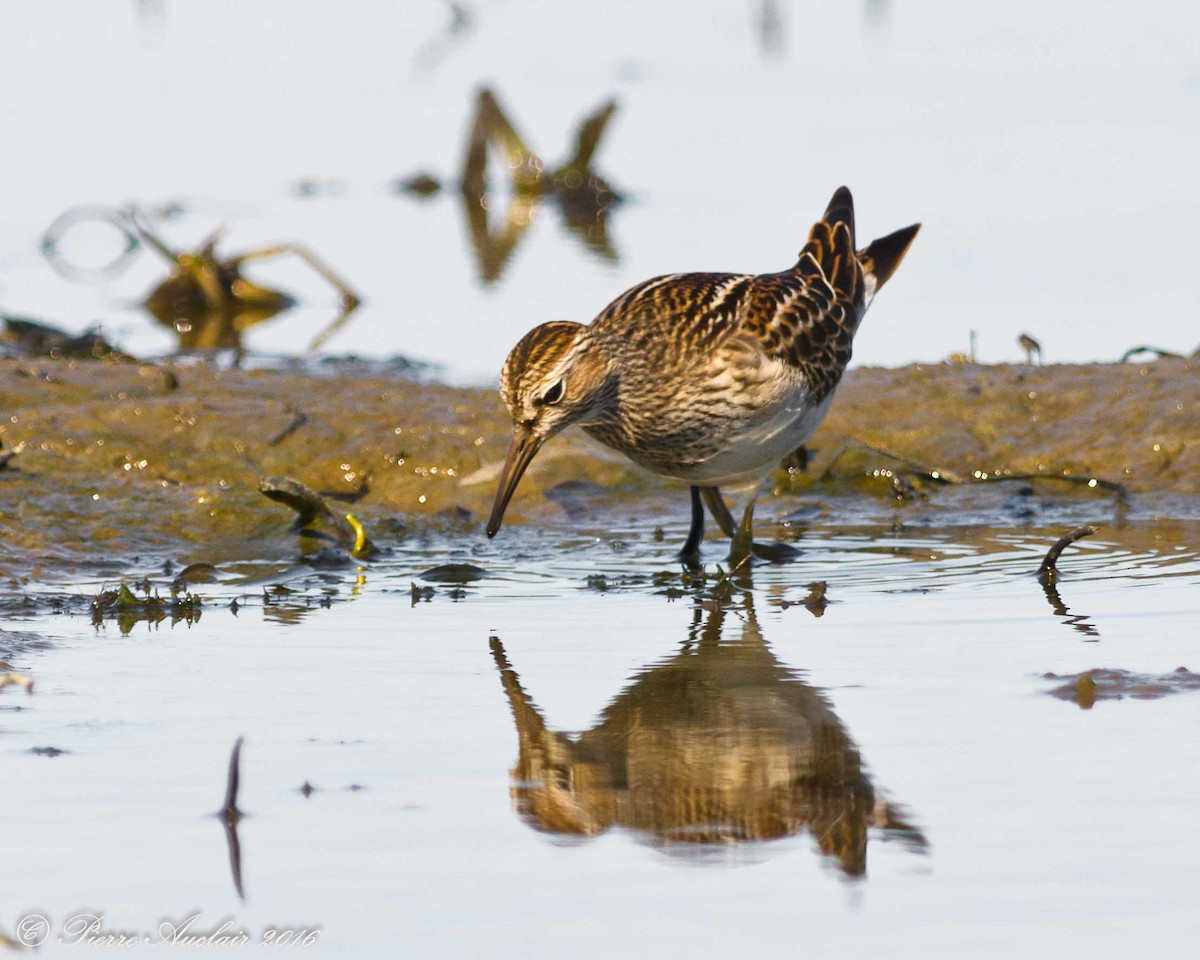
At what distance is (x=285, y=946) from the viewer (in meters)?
3.68

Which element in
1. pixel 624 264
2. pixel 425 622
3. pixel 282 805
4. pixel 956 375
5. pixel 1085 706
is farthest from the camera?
pixel 624 264

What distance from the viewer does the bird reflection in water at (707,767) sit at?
4352 millimetres

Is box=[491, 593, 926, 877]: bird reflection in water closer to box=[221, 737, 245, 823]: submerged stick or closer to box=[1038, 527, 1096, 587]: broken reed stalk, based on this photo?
box=[221, 737, 245, 823]: submerged stick

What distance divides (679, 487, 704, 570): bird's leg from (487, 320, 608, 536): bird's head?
0.77 meters

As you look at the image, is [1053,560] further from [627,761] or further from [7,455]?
[7,455]

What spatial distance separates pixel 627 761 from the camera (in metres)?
4.94

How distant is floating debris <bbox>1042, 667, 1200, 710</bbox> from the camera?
208 inches

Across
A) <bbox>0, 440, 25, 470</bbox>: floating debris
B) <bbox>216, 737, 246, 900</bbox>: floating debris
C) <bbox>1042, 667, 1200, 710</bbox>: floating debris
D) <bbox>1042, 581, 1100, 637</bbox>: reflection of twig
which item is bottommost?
<bbox>216, 737, 246, 900</bbox>: floating debris

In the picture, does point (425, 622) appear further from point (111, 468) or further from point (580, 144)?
point (580, 144)

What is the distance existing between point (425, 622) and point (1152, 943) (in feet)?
10.8

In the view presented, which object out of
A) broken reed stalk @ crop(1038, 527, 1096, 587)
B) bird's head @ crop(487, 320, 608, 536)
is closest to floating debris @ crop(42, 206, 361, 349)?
bird's head @ crop(487, 320, 608, 536)

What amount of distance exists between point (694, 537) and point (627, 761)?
2945mm

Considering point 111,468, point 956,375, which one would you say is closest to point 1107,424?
point 956,375
